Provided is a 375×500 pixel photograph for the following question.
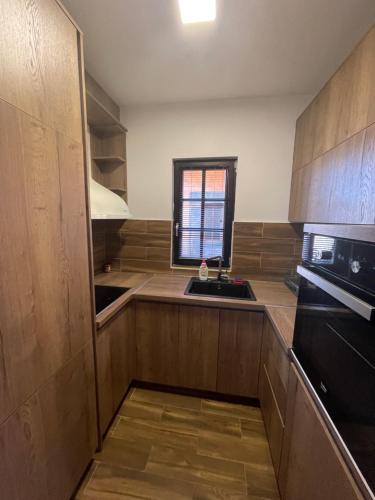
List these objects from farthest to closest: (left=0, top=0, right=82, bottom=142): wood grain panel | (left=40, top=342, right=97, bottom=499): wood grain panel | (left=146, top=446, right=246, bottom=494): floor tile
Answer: (left=146, top=446, right=246, bottom=494): floor tile < (left=40, top=342, right=97, bottom=499): wood grain panel < (left=0, top=0, right=82, bottom=142): wood grain panel

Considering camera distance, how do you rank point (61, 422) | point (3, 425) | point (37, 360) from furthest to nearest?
point (61, 422), point (37, 360), point (3, 425)

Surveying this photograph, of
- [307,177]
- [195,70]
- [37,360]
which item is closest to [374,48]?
[307,177]

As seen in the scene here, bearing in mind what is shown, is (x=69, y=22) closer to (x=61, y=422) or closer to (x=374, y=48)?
(x=374, y=48)

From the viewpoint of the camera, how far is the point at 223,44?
1317mm

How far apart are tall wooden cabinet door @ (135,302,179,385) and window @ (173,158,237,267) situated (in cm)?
68

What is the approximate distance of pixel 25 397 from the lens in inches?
30.1

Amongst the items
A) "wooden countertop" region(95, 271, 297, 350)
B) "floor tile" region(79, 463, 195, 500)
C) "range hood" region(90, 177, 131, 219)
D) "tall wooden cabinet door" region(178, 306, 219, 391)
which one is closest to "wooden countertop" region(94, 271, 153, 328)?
"wooden countertop" region(95, 271, 297, 350)

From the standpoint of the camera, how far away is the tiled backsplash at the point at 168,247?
6.64 feet

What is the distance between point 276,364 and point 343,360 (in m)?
0.70

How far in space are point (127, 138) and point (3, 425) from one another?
222cm

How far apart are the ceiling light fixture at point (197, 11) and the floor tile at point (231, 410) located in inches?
98.1

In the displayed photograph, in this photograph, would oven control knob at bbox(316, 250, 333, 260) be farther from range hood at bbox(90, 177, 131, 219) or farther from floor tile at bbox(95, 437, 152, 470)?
floor tile at bbox(95, 437, 152, 470)

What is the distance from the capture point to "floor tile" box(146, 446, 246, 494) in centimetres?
119

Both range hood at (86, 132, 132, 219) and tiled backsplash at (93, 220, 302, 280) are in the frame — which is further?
tiled backsplash at (93, 220, 302, 280)
